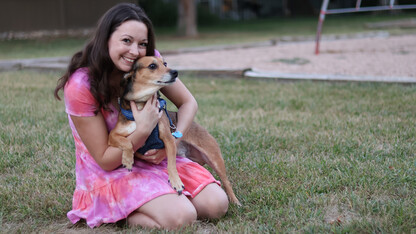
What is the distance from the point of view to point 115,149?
2.70 m

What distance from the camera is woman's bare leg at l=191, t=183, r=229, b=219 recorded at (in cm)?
288

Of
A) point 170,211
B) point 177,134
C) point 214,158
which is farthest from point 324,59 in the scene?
point 170,211

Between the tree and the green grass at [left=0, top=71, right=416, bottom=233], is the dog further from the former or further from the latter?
the tree

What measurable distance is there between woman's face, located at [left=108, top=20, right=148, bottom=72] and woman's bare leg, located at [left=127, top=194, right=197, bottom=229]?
2.71ft

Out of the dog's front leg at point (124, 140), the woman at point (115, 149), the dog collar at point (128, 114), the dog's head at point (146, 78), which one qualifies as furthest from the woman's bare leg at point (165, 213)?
the dog's head at point (146, 78)

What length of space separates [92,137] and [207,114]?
2814 mm

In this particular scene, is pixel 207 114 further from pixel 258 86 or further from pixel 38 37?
pixel 38 37

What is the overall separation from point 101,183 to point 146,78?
2.40 ft

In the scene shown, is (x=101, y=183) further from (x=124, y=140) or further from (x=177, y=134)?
(x=177, y=134)

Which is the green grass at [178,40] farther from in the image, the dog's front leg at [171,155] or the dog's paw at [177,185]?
the dog's paw at [177,185]

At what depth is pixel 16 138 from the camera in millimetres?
4469

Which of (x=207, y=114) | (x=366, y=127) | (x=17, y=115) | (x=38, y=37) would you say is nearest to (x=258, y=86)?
(x=207, y=114)

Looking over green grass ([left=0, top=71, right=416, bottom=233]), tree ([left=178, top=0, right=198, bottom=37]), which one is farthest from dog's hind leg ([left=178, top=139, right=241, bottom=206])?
tree ([left=178, top=0, right=198, bottom=37])

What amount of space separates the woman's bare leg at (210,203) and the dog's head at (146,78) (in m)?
0.74
